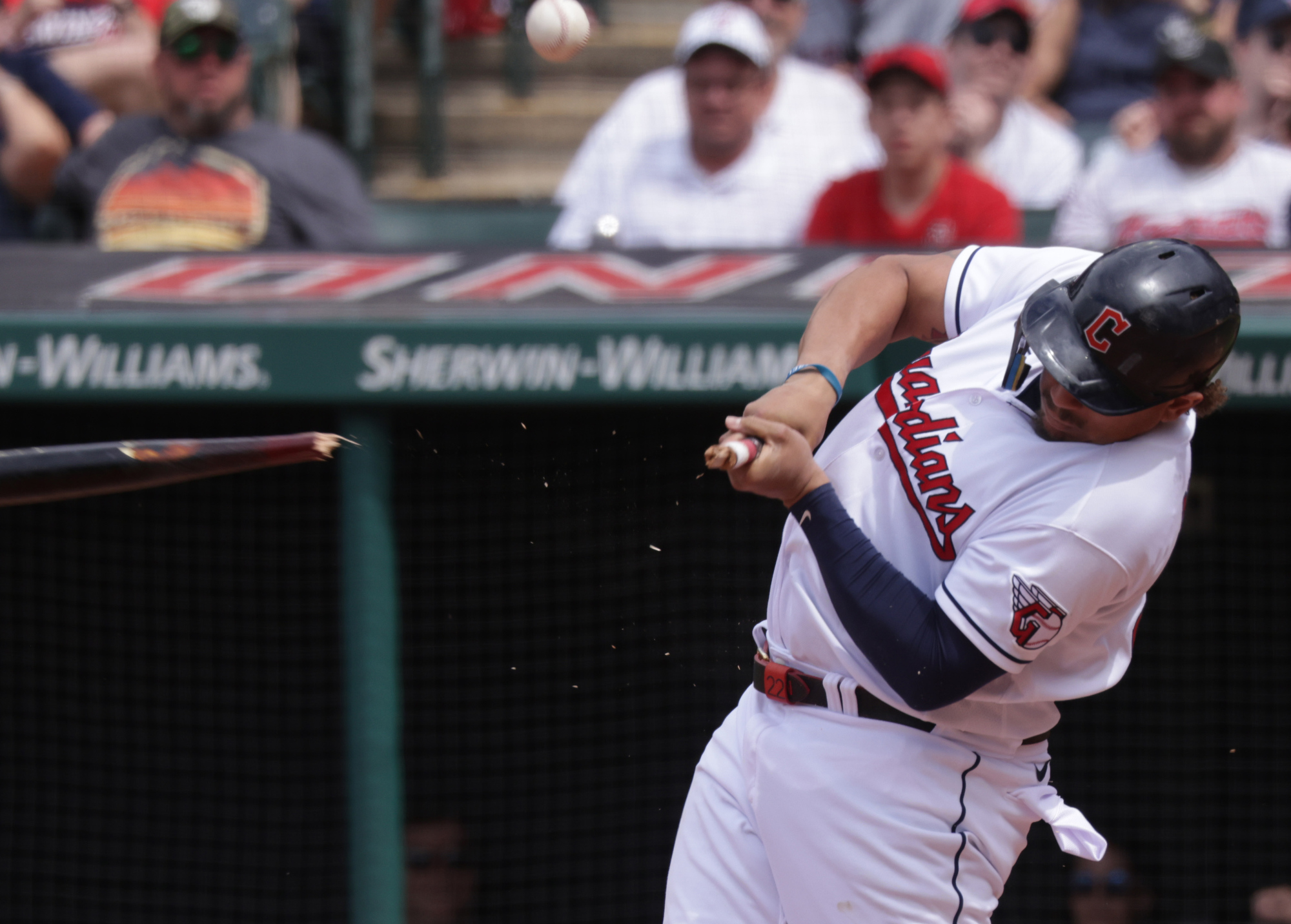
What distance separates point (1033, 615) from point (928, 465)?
262mm

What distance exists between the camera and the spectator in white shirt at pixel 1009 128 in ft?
15.2

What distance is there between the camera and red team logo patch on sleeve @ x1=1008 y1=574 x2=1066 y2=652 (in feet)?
6.13

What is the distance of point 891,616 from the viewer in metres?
1.92

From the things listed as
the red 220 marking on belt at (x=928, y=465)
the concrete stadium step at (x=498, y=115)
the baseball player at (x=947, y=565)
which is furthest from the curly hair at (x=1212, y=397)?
the concrete stadium step at (x=498, y=115)

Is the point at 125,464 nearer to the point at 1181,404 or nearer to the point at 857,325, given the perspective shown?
the point at 857,325

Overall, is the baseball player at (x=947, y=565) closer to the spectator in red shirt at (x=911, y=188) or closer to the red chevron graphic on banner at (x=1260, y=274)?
the red chevron graphic on banner at (x=1260, y=274)

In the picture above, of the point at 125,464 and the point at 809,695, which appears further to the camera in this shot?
the point at 809,695

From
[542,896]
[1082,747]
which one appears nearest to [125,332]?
[542,896]

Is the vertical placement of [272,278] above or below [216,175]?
below

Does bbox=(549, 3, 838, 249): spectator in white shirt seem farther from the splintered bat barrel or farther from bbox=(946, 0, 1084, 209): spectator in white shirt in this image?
the splintered bat barrel

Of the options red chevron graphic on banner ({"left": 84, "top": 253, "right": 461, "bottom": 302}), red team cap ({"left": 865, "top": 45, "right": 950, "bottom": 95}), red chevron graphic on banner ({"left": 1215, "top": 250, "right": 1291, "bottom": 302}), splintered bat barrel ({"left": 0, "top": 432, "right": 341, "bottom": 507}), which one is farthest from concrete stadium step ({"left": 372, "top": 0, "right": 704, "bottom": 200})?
splintered bat barrel ({"left": 0, "top": 432, "right": 341, "bottom": 507})

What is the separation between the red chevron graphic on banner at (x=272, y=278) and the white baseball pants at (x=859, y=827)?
1626mm

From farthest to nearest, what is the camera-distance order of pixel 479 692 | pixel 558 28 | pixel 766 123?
1. pixel 766 123
2. pixel 479 692
3. pixel 558 28

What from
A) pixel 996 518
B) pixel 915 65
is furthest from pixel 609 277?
pixel 996 518
